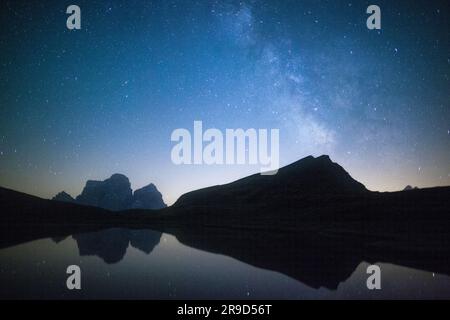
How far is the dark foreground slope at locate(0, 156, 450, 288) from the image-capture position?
1761 cm

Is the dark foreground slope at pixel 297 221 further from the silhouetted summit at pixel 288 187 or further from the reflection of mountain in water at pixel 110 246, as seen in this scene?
the reflection of mountain in water at pixel 110 246

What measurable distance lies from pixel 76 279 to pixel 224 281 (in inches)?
200

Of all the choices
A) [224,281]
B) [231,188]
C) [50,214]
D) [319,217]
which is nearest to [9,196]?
[50,214]

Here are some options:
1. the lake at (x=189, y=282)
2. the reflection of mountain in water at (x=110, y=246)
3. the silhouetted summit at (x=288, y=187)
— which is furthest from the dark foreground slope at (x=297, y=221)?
the reflection of mountain in water at (x=110, y=246)

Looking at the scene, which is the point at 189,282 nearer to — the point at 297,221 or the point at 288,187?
the point at 297,221

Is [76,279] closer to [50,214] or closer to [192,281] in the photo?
[192,281]

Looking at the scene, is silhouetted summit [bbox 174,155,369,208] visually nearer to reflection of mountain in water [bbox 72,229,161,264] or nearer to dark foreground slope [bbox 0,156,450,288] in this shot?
dark foreground slope [bbox 0,156,450,288]

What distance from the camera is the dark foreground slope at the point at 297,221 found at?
1761 cm

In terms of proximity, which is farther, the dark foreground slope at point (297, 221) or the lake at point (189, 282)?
the dark foreground slope at point (297, 221)

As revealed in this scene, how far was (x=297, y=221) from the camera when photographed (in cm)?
8494

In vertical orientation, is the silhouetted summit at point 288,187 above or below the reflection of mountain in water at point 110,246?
above

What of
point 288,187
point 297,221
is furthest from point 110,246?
point 288,187

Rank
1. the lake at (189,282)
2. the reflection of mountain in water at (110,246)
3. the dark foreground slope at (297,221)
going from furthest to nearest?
the reflection of mountain in water at (110,246), the dark foreground slope at (297,221), the lake at (189,282)
